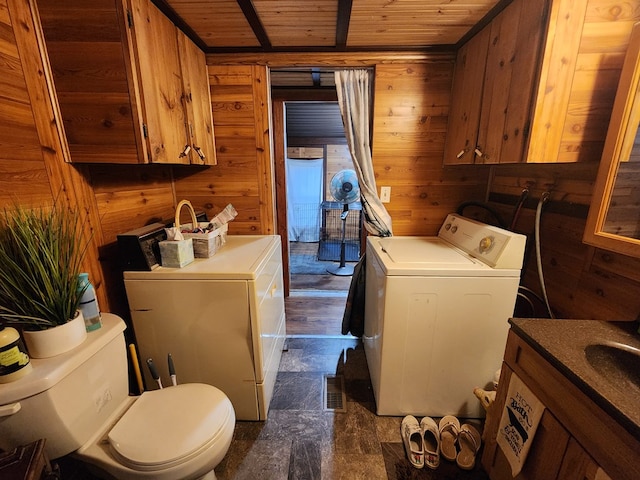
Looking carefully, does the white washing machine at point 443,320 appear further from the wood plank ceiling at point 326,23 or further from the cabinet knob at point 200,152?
the cabinet knob at point 200,152

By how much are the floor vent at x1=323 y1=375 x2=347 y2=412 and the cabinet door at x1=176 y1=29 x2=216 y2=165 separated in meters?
1.72

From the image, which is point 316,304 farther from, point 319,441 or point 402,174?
point 402,174

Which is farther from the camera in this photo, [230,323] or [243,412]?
[243,412]

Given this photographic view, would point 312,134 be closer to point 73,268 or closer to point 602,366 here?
point 73,268

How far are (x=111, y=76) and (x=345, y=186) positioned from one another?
2757 mm

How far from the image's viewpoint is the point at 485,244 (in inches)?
58.9

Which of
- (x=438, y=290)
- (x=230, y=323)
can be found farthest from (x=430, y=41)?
(x=230, y=323)

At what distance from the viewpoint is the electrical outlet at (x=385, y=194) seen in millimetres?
2057

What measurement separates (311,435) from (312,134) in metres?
4.56

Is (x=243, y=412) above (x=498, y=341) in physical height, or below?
below

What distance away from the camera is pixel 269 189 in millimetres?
2117

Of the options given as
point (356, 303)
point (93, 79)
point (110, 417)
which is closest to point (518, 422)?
point (356, 303)

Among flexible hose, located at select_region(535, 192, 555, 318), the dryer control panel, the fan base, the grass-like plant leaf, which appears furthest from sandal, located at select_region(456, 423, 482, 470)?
the fan base

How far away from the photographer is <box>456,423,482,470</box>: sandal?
134 cm
